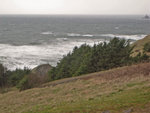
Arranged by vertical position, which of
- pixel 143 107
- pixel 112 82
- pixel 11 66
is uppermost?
pixel 143 107

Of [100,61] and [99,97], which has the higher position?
[100,61]

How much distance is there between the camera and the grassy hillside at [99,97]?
9766 mm

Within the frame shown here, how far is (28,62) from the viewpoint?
144 ft

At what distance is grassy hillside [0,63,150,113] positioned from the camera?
977 centimetres

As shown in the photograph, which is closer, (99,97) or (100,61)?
(99,97)

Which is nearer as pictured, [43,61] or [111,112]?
[111,112]

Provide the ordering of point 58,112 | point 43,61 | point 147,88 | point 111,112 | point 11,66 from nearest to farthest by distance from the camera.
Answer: point 111,112
point 58,112
point 147,88
point 11,66
point 43,61

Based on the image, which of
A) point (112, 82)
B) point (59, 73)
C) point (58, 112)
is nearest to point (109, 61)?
point (59, 73)

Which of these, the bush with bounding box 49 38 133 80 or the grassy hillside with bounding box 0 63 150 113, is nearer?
the grassy hillside with bounding box 0 63 150 113

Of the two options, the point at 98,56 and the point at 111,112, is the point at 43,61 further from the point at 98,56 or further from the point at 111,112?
the point at 111,112

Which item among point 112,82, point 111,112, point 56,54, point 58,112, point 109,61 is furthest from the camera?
point 56,54

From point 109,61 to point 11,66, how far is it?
81.1 ft

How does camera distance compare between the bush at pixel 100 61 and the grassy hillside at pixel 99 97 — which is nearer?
the grassy hillside at pixel 99 97

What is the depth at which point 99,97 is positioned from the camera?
12.7 m
